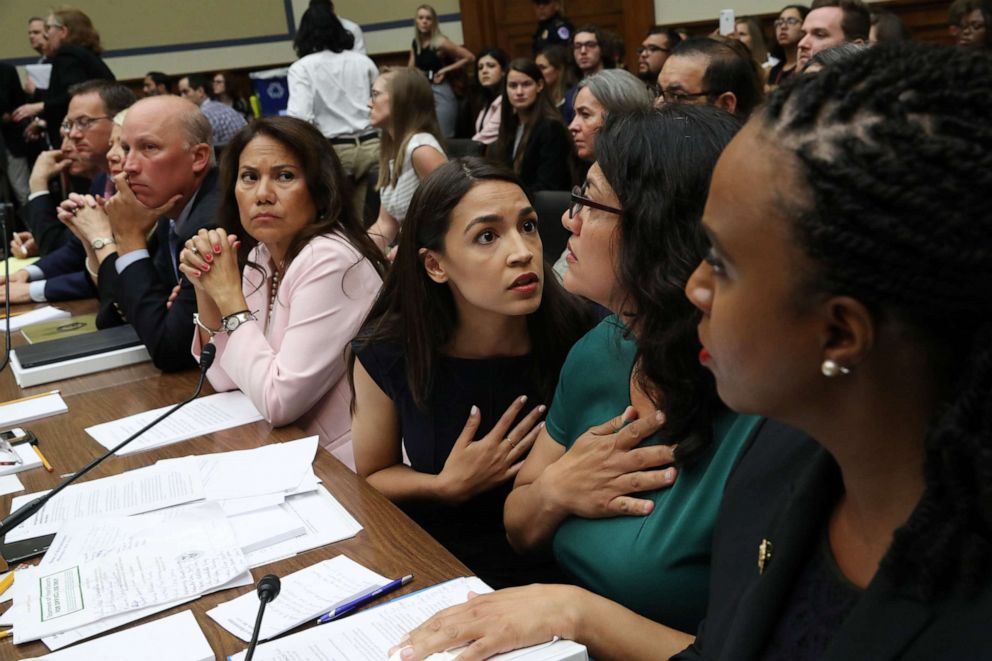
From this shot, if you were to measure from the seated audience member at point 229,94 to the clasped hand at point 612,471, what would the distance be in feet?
27.6

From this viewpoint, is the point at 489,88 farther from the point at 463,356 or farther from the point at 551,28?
the point at 463,356

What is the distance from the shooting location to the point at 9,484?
169cm

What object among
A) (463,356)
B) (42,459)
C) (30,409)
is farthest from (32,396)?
(463,356)

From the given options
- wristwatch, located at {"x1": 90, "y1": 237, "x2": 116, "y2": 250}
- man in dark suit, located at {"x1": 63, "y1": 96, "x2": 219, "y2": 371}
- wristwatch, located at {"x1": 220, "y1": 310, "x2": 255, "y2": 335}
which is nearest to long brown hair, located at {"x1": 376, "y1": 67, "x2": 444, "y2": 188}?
man in dark suit, located at {"x1": 63, "y1": 96, "x2": 219, "y2": 371}

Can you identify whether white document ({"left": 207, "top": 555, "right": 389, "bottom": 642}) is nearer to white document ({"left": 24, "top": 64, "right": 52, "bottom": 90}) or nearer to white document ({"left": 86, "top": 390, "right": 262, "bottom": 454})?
white document ({"left": 86, "top": 390, "right": 262, "bottom": 454})

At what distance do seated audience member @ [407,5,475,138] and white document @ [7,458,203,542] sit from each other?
5781 millimetres

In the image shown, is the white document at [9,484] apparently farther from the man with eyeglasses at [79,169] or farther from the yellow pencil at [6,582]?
the man with eyeglasses at [79,169]

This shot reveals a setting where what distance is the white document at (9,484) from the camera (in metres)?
1.66

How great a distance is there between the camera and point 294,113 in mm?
5938

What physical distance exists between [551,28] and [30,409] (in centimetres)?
568

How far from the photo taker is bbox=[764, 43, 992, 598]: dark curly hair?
0.62 m

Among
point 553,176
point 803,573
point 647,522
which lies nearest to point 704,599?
point 647,522

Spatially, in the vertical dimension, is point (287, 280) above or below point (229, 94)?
below

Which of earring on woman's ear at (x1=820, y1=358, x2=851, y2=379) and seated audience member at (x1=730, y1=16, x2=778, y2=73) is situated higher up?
seated audience member at (x1=730, y1=16, x2=778, y2=73)
